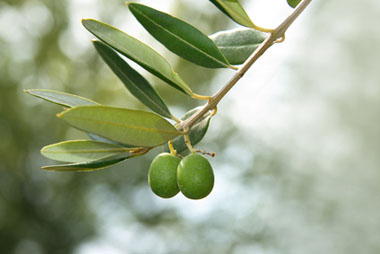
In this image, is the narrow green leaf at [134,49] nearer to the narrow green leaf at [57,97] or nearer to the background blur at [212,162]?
the narrow green leaf at [57,97]

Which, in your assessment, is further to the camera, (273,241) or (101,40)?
(273,241)

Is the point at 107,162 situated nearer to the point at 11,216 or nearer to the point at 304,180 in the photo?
the point at 11,216

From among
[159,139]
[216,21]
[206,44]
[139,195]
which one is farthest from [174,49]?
[216,21]

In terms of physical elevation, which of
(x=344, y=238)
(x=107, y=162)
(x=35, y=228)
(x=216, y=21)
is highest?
(x=107, y=162)

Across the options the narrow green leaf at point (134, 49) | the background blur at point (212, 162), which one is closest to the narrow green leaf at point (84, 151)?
the narrow green leaf at point (134, 49)

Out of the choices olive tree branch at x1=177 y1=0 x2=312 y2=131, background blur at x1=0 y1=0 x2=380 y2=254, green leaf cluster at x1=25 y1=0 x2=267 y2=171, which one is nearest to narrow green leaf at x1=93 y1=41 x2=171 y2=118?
green leaf cluster at x1=25 y1=0 x2=267 y2=171
